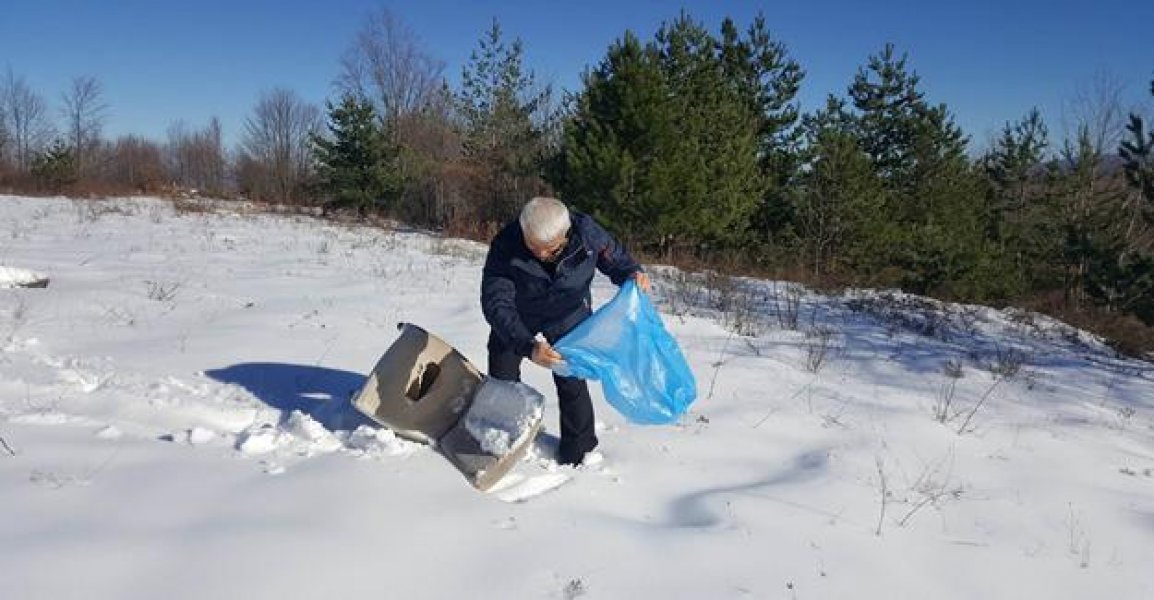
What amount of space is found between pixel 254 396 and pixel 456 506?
5.32 ft

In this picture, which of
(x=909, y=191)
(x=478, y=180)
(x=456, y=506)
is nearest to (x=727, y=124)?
(x=909, y=191)

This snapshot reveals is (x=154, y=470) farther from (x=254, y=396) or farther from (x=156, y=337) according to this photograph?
(x=156, y=337)

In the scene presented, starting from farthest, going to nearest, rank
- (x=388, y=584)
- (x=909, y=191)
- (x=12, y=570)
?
1. (x=909, y=191)
2. (x=388, y=584)
3. (x=12, y=570)

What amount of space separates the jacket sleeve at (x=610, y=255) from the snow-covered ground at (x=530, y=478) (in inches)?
34.7

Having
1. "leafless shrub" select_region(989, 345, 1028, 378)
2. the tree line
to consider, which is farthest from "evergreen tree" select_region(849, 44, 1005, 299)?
"leafless shrub" select_region(989, 345, 1028, 378)

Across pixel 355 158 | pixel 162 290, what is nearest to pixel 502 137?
pixel 355 158

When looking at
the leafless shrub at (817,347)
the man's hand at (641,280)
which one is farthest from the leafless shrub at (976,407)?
the man's hand at (641,280)

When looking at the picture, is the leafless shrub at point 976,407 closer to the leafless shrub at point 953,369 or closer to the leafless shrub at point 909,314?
the leafless shrub at point 953,369

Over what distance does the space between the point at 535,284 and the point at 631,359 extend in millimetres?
574

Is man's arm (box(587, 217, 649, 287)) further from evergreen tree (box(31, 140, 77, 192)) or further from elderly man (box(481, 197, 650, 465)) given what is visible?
evergreen tree (box(31, 140, 77, 192))

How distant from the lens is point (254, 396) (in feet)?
12.2

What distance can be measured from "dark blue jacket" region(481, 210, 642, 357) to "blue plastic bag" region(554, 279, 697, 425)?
145 millimetres

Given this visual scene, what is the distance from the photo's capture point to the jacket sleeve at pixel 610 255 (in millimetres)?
3300

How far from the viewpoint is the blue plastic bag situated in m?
3.15
